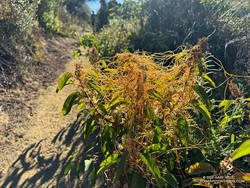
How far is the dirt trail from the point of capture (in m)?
2.01

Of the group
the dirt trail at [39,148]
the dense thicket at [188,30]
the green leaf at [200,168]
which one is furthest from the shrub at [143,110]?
the dense thicket at [188,30]

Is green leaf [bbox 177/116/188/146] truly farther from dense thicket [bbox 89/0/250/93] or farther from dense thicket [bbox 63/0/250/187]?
dense thicket [bbox 89/0/250/93]

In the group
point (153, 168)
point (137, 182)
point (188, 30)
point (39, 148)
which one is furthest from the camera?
point (188, 30)

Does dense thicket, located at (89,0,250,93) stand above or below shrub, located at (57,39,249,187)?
above

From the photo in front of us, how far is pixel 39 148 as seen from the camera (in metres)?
2.43

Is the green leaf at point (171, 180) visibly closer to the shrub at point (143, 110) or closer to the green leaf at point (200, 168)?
the shrub at point (143, 110)

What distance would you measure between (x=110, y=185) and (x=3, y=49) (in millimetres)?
3921

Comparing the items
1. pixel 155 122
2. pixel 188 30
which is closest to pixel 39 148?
pixel 155 122

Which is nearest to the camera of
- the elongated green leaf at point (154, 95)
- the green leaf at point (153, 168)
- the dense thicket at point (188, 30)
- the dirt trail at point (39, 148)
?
the green leaf at point (153, 168)

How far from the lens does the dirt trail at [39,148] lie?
6.58 ft

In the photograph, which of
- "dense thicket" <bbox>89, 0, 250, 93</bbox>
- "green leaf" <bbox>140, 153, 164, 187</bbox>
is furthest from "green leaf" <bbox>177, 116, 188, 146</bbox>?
"dense thicket" <bbox>89, 0, 250, 93</bbox>

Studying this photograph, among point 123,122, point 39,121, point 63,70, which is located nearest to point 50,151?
point 39,121

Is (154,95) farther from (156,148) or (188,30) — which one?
(188,30)

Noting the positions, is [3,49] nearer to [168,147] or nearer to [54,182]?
[54,182]
